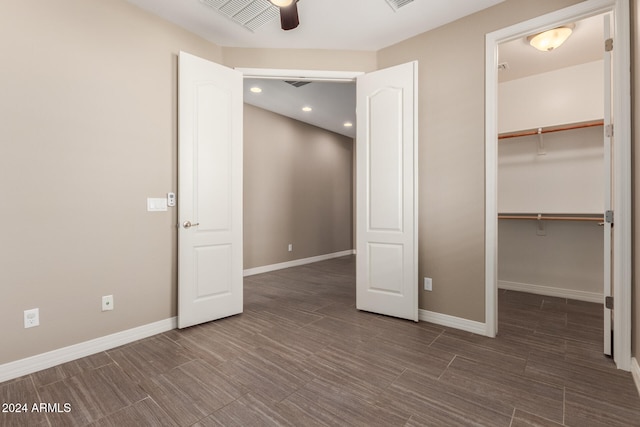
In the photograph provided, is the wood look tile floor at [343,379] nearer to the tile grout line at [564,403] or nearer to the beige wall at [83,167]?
the tile grout line at [564,403]

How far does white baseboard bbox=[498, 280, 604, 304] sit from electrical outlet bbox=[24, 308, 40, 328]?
15.8ft

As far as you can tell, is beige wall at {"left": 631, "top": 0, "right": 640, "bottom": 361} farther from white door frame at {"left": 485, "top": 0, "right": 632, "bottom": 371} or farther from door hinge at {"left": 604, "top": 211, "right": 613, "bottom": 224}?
door hinge at {"left": 604, "top": 211, "right": 613, "bottom": 224}

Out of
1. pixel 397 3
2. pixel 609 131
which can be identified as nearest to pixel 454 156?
pixel 609 131

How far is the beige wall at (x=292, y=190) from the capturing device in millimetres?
5215

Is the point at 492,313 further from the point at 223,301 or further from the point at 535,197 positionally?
the point at 223,301

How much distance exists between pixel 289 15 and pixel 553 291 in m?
4.19

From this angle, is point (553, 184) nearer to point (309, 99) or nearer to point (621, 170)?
point (621, 170)

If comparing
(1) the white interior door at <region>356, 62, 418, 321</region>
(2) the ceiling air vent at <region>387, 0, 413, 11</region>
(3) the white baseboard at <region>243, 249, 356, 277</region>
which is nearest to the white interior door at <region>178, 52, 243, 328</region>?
(1) the white interior door at <region>356, 62, 418, 321</region>

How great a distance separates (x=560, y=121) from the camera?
11.9 feet

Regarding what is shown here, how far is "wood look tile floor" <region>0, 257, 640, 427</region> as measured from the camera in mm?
1594

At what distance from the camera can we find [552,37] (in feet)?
9.19

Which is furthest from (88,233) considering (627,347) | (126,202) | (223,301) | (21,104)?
(627,347)

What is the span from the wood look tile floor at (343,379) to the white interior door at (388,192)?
30 centimetres

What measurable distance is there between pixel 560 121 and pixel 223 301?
430cm
